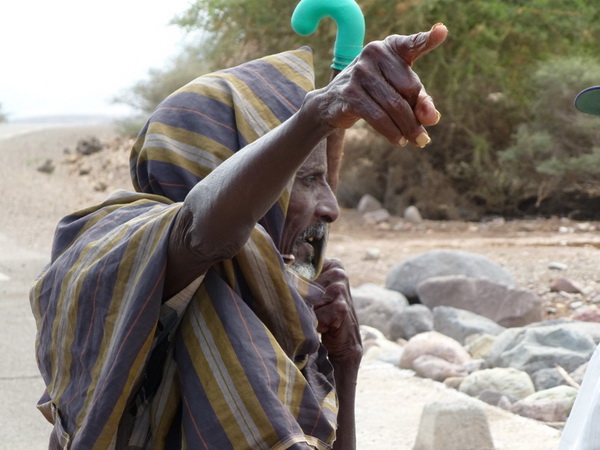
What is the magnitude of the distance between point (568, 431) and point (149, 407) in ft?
2.96

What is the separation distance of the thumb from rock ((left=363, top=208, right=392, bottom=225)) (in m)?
15.0

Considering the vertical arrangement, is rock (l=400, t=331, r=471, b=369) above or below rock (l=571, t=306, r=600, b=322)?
above

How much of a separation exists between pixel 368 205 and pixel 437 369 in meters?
11.9

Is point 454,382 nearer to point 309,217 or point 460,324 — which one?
point 460,324

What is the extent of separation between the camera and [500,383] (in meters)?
5.78

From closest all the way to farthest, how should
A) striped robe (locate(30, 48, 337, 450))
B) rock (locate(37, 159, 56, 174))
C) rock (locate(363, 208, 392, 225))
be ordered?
striped robe (locate(30, 48, 337, 450)), rock (locate(363, 208, 392, 225)), rock (locate(37, 159, 56, 174))

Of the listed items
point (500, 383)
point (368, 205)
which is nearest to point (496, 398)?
point (500, 383)

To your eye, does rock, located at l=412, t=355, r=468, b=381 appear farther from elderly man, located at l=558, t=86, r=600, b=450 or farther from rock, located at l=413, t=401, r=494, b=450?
elderly man, located at l=558, t=86, r=600, b=450

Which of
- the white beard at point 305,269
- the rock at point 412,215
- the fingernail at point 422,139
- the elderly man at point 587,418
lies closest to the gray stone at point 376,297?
the white beard at point 305,269

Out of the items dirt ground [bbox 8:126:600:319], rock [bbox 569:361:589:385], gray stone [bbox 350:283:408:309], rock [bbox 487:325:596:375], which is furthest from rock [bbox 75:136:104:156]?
rock [bbox 569:361:589:385]

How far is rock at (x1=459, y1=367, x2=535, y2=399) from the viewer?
5.69 metres

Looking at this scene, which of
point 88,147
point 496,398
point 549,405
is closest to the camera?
point 549,405

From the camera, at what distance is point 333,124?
5.47 ft

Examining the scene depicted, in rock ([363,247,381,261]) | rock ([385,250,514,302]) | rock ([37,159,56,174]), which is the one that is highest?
rock ([385,250,514,302])
